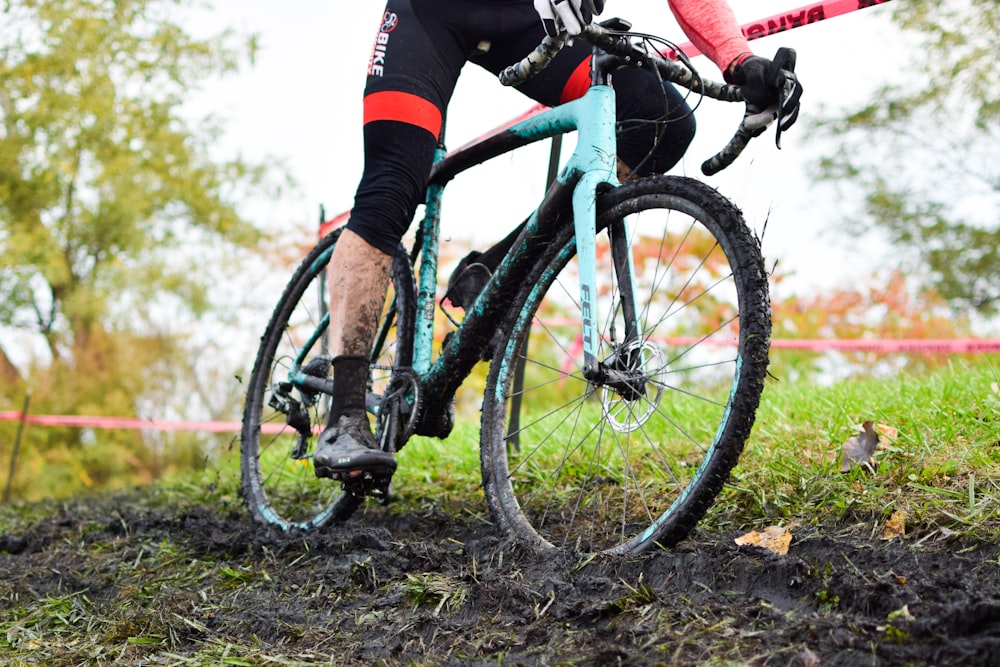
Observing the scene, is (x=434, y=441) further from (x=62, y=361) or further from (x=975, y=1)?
(x=975, y=1)

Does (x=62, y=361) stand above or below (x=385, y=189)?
below

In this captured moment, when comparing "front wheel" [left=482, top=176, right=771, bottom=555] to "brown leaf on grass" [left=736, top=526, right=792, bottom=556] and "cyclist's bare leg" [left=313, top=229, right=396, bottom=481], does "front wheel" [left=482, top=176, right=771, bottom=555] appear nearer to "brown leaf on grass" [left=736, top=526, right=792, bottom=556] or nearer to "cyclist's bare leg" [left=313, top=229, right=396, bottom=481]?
"brown leaf on grass" [left=736, top=526, right=792, bottom=556]

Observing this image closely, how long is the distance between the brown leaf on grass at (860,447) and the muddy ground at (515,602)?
0.43 metres

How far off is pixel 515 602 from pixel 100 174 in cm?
1575

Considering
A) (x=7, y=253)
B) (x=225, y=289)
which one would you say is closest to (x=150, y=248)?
(x=225, y=289)

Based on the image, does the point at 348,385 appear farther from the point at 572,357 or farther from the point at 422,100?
the point at 422,100

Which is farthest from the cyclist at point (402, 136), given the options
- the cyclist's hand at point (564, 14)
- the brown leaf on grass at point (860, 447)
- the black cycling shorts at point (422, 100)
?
the brown leaf on grass at point (860, 447)

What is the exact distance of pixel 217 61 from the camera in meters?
17.0

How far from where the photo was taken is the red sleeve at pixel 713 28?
232 centimetres

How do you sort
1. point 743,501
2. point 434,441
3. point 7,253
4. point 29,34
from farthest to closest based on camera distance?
point 29,34, point 7,253, point 434,441, point 743,501

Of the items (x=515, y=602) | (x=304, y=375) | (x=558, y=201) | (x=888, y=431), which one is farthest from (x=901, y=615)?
(x=304, y=375)

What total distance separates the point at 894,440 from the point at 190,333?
1195cm

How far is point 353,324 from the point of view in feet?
8.87

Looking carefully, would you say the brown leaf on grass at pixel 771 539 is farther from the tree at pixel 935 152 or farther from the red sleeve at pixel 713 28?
the tree at pixel 935 152
